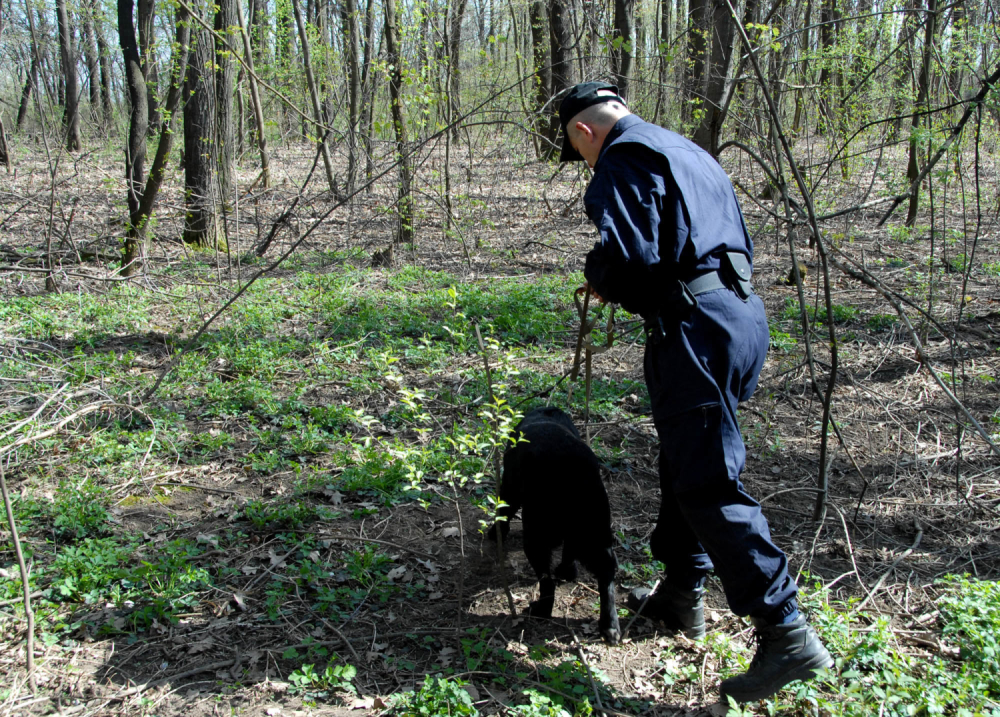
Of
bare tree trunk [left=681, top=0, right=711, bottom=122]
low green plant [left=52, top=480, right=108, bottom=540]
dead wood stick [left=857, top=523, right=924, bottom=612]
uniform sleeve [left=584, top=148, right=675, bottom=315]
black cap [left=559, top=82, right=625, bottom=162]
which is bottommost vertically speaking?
dead wood stick [left=857, top=523, right=924, bottom=612]

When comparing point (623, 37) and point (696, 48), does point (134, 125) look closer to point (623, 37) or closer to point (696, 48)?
point (623, 37)

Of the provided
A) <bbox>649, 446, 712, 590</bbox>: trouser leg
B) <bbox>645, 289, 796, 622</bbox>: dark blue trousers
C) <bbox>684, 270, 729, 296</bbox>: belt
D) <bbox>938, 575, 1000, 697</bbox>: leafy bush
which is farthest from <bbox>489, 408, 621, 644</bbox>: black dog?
<bbox>938, 575, 1000, 697</bbox>: leafy bush

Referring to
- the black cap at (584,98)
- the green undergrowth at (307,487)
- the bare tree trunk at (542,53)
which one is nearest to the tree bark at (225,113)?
the green undergrowth at (307,487)

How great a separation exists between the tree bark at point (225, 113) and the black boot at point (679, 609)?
279 inches

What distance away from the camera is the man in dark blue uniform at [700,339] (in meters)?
2.36

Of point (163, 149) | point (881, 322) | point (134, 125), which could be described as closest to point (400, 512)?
point (881, 322)

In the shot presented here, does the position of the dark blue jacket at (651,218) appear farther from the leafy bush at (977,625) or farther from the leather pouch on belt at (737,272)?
the leafy bush at (977,625)

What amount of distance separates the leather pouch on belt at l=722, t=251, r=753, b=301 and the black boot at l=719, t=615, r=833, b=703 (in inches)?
48.0

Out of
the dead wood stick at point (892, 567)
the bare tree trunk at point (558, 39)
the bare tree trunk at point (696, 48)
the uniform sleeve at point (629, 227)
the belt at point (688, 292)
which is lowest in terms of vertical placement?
the dead wood stick at point (892, 567)

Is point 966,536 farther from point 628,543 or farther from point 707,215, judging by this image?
point 707,215

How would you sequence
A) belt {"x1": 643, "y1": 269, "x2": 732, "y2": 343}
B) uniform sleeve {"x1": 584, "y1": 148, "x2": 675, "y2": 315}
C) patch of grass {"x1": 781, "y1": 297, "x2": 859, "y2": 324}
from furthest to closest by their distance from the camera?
patch of grass {"x1": 781, "y1": 297, "x2": 859, "y2": 324} < belt {"x1": 643, "y1": 269, "x2": 732, "y2": 343} < uniform sleeve {"x1": 584, "y1": 148, "x2": 675, "y2": 315}

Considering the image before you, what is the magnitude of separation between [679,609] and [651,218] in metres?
1.70

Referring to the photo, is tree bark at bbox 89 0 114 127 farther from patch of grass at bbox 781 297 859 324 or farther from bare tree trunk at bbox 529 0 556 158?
patch of grass at bbox 781 297 859 324

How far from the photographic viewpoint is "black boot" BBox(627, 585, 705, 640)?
9.41ft
